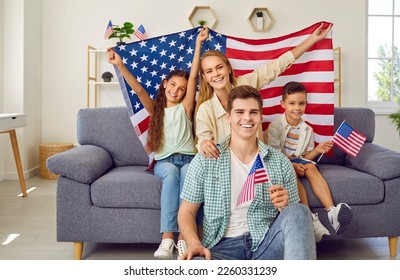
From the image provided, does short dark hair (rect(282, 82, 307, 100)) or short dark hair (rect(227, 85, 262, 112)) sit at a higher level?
short dark hair (rect(282, 82, 307, 100))

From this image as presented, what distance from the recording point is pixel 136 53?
124 inches

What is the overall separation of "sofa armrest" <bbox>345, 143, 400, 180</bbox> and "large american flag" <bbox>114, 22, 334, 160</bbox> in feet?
0.79

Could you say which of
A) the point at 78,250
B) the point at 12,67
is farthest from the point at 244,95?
the point at 12,67

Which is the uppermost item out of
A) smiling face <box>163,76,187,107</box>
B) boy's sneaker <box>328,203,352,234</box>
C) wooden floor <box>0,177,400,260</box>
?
smiling face <box>163,76,187,107</box>

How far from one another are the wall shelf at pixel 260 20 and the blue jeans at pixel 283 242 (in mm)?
4184

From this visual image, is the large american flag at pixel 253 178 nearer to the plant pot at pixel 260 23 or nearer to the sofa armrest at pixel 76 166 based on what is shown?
the sofa armrest at pixel 76 166

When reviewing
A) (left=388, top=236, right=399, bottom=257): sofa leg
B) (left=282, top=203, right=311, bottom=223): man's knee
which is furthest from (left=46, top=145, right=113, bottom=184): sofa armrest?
(left=388, top=236, right=399, bottom=257): sofa leg

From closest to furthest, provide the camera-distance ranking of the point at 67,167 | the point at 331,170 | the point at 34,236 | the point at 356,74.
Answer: the point at 67,167 < the point at 331,170 < the point at 34,236 < the point at 356,74

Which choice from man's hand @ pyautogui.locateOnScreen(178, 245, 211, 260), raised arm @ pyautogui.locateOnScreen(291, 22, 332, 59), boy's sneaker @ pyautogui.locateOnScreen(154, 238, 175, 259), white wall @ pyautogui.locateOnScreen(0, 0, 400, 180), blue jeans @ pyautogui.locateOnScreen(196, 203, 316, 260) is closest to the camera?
blue jeans @ pyautogui.locateOnScreen(196, 203, 316, 260)

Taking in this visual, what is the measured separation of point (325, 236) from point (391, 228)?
37 cm

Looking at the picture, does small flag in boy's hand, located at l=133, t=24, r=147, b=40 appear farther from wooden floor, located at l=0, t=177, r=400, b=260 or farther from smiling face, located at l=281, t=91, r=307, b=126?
smiling face, located at l=281, t=91, r=307, b=126

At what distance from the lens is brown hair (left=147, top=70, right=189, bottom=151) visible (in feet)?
9.55

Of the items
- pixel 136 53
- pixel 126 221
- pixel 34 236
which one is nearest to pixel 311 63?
pixel 136 53
